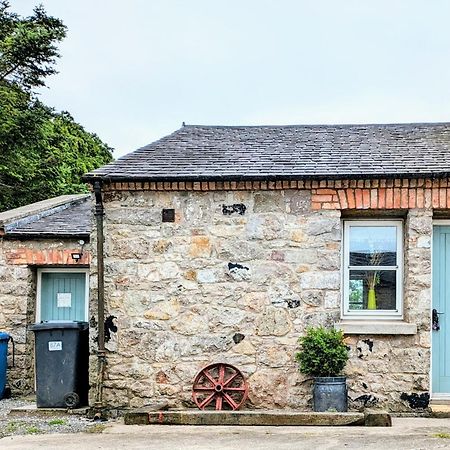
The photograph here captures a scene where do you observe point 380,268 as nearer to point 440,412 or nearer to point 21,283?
point 440,412

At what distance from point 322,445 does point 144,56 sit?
17467 mm

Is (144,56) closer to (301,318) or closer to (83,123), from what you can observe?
(83,123)

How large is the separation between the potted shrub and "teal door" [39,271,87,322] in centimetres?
509

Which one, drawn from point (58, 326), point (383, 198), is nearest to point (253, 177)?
point (383, 198)

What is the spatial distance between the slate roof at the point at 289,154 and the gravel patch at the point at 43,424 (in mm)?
3102

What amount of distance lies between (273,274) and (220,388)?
62.9 inches

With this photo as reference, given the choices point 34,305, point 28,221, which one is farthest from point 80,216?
point 34,305

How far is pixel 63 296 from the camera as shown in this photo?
13.5 metres

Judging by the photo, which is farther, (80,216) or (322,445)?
(80,216)

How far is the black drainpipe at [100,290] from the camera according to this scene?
10.1 m

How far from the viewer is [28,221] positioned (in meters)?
13.7

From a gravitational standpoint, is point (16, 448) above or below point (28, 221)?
below

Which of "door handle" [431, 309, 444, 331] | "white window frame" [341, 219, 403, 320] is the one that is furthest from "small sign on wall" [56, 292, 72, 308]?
"door handle" [431, 309, 444, 331]

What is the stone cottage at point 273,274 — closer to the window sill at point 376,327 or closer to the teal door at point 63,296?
the window sill at point 376,327
